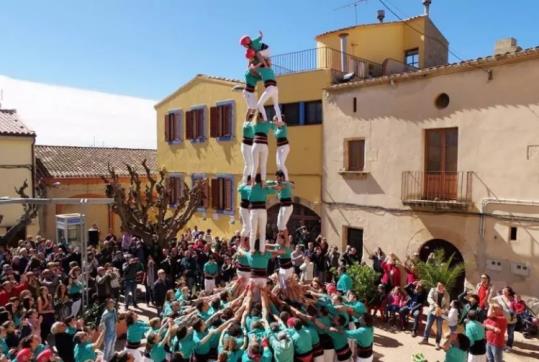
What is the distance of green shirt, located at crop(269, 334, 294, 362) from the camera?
7480 mm

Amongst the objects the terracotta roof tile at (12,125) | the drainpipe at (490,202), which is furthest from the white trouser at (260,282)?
the terracotta roof tile at (12,125)

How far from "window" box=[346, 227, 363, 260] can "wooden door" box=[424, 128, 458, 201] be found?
3011 mm

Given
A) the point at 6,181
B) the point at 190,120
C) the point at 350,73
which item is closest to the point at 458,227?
the point at 350,73

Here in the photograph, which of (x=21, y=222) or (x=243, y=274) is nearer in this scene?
(x=243, y=274)

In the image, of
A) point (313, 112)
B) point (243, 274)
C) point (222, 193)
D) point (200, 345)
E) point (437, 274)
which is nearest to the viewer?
point (200, 345)

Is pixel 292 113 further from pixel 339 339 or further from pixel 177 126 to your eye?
pixel 339 339

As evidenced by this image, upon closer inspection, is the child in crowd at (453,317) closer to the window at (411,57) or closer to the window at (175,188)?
the window at (411,57)

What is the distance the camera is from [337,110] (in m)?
17.0

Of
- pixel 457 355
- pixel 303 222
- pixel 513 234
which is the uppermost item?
pixel 513 234

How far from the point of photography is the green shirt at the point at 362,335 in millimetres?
8328

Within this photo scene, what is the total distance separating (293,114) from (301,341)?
11.8m

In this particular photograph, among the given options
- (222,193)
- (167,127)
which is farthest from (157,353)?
(167,127)

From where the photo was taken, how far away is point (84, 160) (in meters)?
28.6

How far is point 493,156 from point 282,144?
6.76 metres
